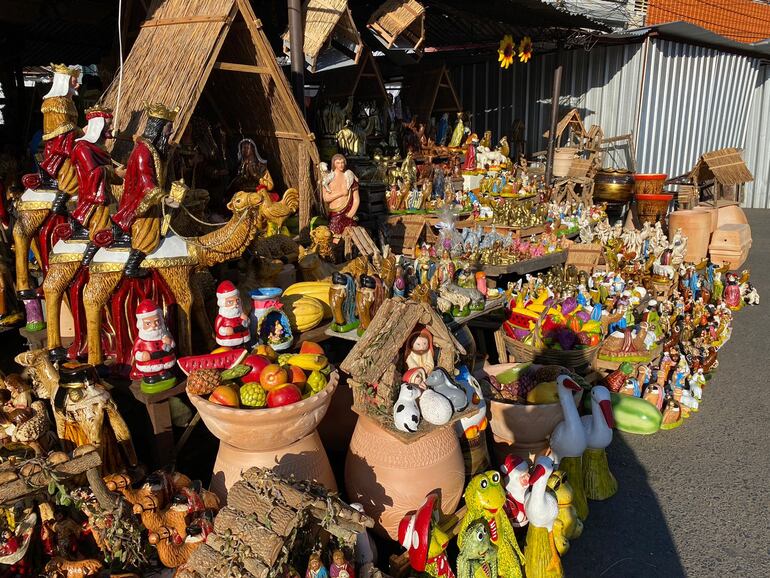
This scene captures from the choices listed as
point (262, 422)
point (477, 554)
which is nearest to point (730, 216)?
point (477, 554)

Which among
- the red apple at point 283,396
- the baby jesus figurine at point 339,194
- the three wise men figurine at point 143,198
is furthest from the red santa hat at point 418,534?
the baby jesus figurine at point 339,194

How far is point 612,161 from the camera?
13.3 metres

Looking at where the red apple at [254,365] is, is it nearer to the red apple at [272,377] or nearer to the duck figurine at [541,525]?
the red apple at [272,377]

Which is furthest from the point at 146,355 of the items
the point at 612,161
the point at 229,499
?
the point at 612,161

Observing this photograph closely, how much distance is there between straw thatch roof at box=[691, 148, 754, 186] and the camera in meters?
11.4

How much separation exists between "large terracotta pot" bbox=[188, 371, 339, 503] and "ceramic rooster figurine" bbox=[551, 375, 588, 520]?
5.03ft

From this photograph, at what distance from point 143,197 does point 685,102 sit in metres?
13.2

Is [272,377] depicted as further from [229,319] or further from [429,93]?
[429,93]

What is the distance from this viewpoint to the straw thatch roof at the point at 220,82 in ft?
15.3

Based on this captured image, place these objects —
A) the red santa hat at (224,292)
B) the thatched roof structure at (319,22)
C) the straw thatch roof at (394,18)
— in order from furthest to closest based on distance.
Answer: the straw thatch roof at (394,18)
the thatched roof structure at (319,22)
the red santa hat at (224,292)

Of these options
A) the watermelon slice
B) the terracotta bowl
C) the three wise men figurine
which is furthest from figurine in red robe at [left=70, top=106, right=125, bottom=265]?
the terracotta bowl

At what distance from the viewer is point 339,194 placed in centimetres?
625

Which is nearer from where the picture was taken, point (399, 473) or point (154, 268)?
point (399, 473)

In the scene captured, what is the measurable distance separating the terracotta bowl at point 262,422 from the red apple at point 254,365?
273 millimetres
